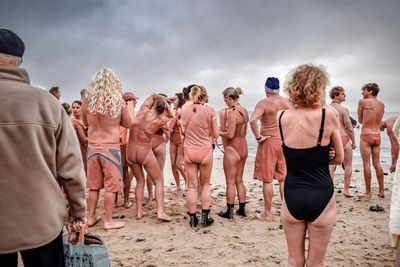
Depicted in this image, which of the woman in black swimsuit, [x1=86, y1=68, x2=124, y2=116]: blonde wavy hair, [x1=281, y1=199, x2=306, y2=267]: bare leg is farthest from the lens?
[x1=86, y1=68, x2=124, y2=116]: blonde wavy hair

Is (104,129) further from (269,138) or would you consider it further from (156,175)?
(269,138)

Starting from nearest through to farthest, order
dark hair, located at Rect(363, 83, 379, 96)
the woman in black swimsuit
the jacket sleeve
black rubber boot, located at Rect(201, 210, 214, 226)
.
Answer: the jacket sleeve < the woman in black swimsuit < black rubber boot, located at Rect(201, 210, 214, 226) < dark hair, located at Rect(363, 83, 379, 96)

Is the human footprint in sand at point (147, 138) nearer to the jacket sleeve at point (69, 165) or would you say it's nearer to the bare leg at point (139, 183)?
the bare leg at point (139, 183)

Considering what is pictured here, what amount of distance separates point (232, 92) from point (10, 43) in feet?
11.8

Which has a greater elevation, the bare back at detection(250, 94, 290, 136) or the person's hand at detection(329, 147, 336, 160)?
the bare back at detection(250, 94, 290, 136)

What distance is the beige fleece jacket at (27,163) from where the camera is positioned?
1.43m

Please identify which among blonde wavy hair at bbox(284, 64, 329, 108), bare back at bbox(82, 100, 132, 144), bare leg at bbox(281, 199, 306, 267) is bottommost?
bare leg at bbox(281, 199, 306, 267)

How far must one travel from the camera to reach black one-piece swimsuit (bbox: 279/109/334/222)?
200 cm

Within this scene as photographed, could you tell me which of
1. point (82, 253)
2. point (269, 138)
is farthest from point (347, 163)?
point (82, 253)

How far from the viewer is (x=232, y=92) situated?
4.64 metres

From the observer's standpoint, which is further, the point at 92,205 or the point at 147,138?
the point at 147,138

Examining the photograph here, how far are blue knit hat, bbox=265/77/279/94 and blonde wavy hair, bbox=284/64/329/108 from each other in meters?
2.43

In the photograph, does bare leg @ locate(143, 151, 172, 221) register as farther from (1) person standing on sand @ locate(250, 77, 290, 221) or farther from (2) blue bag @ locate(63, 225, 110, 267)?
(2) blue bag @ locate(63, 225, 110, 267)

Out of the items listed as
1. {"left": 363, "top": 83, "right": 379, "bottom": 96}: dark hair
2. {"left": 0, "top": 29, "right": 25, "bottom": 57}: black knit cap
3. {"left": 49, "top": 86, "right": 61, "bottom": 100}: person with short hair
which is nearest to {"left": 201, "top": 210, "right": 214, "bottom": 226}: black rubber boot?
{"left": 0, "top": 29, "right": 25, "bottom": 57}: black knit cap
